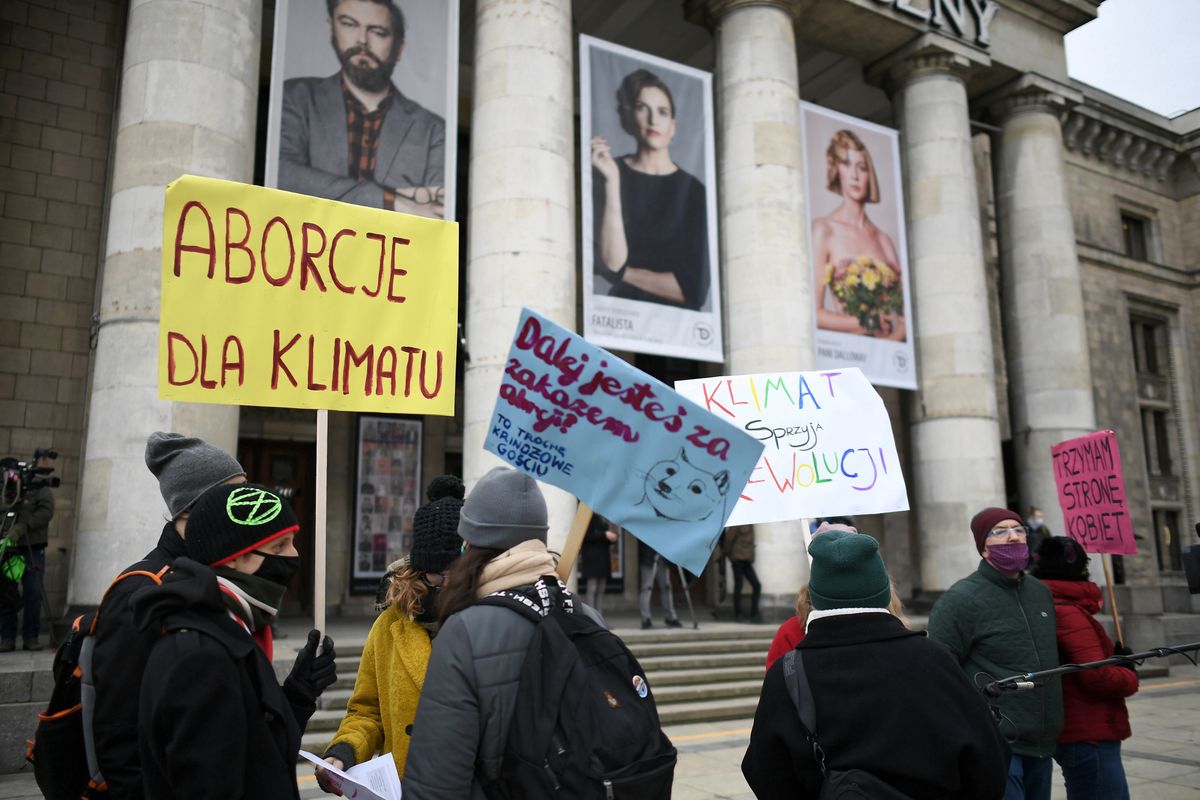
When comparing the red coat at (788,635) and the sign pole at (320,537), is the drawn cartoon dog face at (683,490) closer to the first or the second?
the sign pole at (320,537)

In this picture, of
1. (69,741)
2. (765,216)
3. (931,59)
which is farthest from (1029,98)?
(69,741)

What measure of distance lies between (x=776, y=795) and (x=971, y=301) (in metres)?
16.9

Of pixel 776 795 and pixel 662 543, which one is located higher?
pixel 662 543

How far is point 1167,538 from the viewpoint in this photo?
25.6 m

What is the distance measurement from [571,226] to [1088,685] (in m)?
10.1

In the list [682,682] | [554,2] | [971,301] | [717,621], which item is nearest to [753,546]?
[717,621]

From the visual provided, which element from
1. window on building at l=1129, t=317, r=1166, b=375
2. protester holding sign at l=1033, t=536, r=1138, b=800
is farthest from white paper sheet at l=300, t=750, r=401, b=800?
window on building at l=1129, t=317, r=1166, b=375

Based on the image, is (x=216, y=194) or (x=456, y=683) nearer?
(x=456, y=683)

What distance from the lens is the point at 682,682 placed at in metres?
10.4

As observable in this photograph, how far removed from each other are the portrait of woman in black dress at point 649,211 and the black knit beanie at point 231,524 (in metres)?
11.3

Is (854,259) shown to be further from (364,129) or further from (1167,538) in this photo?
(1167,538)

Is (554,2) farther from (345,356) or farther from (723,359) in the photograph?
(345,356)

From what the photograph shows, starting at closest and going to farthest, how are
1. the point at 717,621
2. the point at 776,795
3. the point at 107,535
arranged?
the point at 776,795 < the point at 107,535 < the point at 717,621

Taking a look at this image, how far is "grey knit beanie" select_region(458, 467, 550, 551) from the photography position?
→ 263 centimetres
